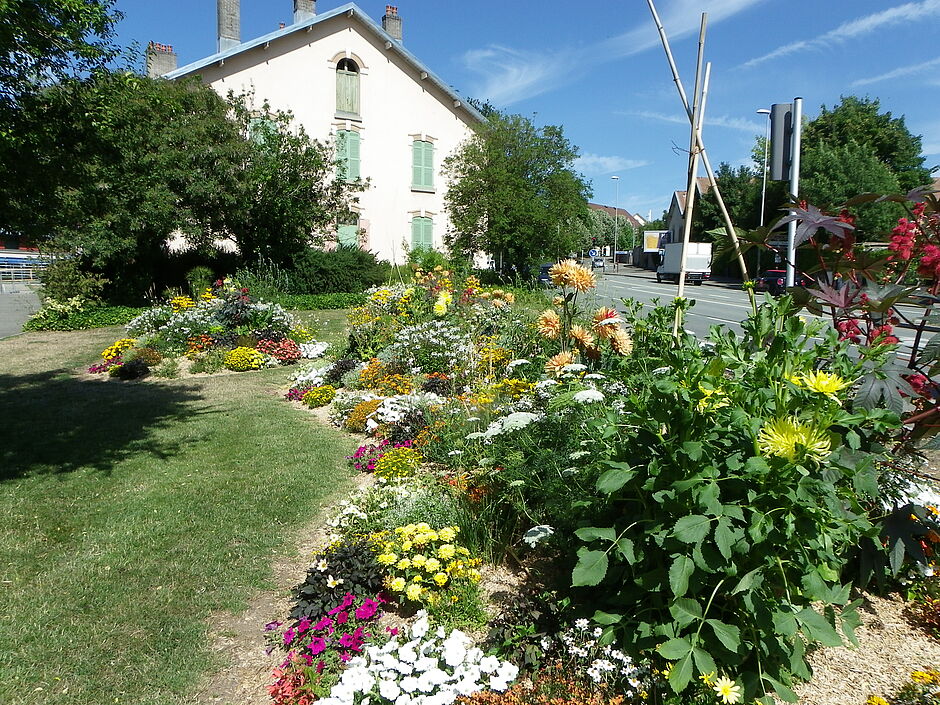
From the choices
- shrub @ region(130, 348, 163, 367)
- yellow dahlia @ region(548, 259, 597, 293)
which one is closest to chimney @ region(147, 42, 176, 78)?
shrub @ region(130, 348, 163, 367)

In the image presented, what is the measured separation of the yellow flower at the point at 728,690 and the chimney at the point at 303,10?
2572 cm

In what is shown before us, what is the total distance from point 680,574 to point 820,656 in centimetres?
112

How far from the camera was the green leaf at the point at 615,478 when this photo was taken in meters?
2.19

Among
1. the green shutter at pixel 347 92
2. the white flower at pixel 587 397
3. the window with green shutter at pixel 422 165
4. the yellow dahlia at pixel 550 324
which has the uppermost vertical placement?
the green shutter at pixel 347 92

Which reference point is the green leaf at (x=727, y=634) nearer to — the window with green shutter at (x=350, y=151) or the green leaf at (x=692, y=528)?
the green leaf at (x=692, y=528)

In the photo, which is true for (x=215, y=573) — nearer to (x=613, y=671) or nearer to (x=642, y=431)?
(x=613, y=671)

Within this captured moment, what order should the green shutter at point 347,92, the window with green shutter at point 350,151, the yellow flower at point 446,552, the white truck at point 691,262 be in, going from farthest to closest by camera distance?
the white truck at point 691,262
the green shutter at point 347,92
the window with green shutter at point 350,151
the yellow flower at point 446,552

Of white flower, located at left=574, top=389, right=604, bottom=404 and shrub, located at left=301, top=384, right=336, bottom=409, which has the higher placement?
white flower, located at left=574, top=389, right=604, bottom=404

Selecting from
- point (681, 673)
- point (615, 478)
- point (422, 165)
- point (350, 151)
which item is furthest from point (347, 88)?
point (681, 673)

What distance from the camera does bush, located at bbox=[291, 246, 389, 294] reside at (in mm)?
19062

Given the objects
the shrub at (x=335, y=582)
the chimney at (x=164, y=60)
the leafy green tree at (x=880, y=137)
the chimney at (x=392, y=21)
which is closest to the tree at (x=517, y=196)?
the chimney at (x=392, y=21)

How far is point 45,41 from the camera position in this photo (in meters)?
5.12

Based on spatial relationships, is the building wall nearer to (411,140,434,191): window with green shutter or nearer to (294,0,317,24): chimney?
(411,140,434,191): window with green shutter

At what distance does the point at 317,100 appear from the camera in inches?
872
